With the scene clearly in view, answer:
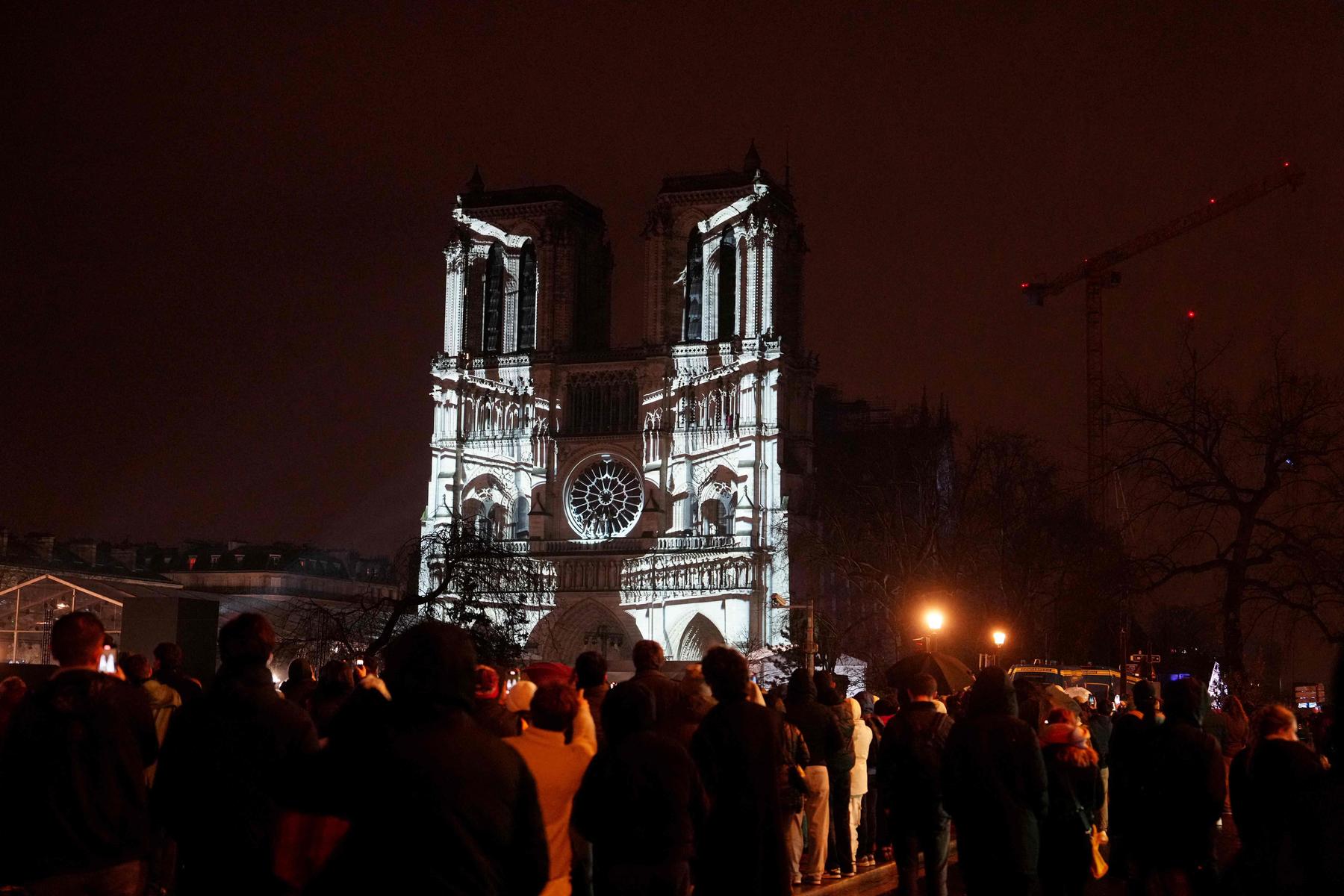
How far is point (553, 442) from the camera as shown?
6556 cm

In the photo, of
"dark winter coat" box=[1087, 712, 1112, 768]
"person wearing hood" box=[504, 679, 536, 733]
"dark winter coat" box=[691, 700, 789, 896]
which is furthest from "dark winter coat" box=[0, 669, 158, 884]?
"dark winter coat" box=[1087, 712, 1112, 768]

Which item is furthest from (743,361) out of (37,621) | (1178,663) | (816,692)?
(816,692)

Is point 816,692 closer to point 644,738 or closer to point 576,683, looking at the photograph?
point 576,683

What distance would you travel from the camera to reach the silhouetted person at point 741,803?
815 centimetres

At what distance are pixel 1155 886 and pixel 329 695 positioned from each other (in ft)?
17.1

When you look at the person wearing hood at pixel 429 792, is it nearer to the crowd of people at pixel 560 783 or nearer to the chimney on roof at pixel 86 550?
the crowd of people at pixel 560 783

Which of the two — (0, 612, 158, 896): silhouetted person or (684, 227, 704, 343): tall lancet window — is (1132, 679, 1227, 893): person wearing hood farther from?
(684, 227, 704, 343): tall lancet window

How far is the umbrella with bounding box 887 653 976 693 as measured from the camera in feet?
45.6

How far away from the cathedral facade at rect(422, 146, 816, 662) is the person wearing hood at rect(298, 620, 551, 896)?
2139 inches

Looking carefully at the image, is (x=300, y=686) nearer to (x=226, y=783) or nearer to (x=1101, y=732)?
(x=226, y=783)

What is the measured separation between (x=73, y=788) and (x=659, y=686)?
3.93 meters

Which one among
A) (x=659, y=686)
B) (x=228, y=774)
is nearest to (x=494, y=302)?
(x=659, y=686)

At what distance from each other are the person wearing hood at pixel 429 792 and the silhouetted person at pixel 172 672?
7.02m

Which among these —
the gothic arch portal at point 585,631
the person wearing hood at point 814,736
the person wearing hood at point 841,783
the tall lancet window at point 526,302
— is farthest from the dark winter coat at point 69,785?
the tall lancet window at point 526,302
